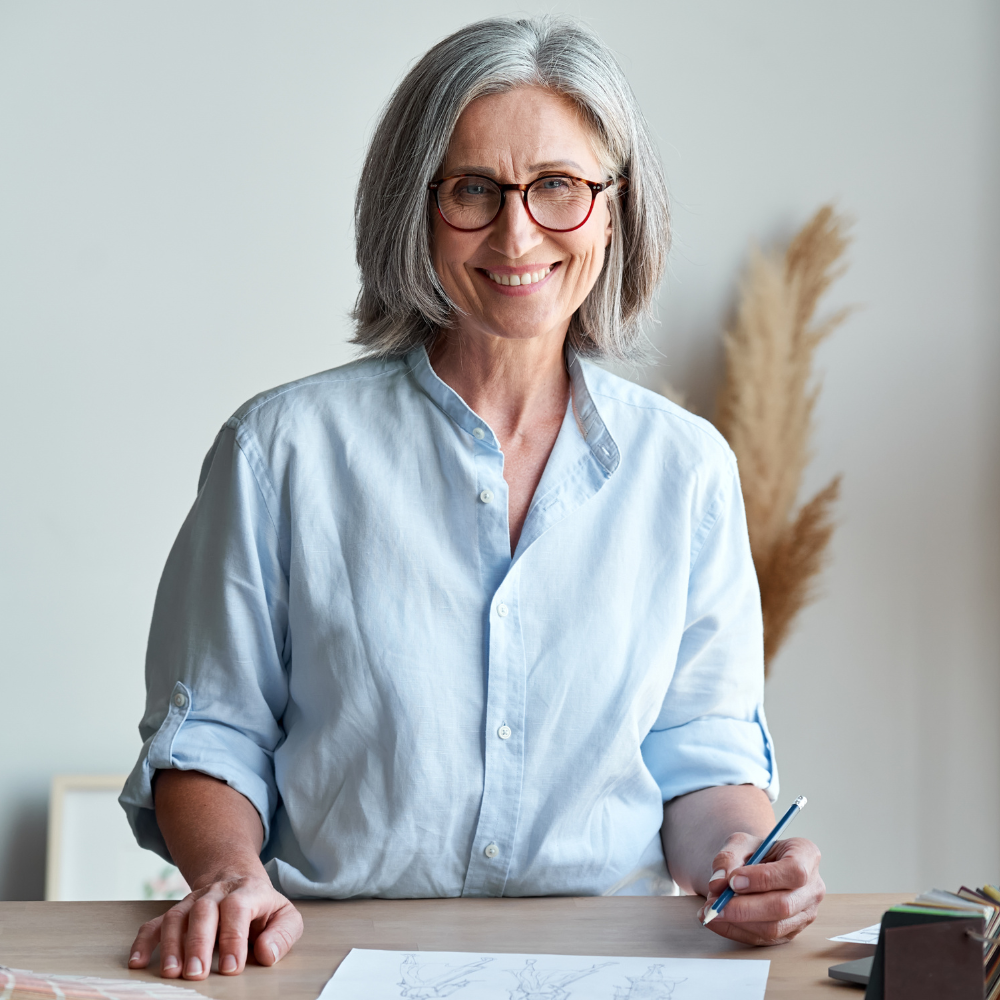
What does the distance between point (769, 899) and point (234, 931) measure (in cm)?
41

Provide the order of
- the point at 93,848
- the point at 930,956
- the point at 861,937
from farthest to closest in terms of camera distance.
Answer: the point at 93,848, the point at 861,937, the point at 930,956

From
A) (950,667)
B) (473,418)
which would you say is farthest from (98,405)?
(950,667)

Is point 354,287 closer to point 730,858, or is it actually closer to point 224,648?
point 224,648

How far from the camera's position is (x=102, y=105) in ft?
7.88

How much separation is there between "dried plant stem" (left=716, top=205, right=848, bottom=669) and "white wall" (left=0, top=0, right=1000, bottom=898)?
0.10 meters

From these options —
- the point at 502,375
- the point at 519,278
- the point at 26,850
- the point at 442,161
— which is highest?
the point at 442,161

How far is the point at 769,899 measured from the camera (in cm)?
92

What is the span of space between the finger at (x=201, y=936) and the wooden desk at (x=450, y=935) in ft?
0.04

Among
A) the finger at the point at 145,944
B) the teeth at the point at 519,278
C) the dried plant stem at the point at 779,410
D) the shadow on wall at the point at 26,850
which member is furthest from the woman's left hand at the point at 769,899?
the shadow on wall at the point at 26,850

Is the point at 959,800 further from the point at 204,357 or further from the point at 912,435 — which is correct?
the point at 204,357

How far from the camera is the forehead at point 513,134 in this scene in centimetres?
114

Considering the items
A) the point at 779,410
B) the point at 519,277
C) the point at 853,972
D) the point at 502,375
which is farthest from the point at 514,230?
the point at 779,410

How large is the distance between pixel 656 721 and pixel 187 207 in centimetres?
167

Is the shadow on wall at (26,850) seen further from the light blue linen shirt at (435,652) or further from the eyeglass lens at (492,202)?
the eyeglass lens at (492,202)
